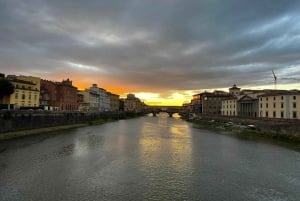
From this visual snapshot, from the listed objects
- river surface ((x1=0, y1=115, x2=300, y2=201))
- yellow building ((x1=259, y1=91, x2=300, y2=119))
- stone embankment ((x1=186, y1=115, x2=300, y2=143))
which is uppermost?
yellow building ((x1=259, y1=91, x2=300, y2=119))

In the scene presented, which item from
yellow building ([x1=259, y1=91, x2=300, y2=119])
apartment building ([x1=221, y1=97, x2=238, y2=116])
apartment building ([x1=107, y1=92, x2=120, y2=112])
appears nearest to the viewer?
yellow building ([x1=259, y1=91, x2=300, y2=119])

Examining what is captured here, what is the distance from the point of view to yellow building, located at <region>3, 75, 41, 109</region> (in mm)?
64062

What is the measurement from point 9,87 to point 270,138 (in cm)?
5406

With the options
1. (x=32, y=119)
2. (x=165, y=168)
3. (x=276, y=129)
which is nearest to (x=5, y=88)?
(x=32, y=119)

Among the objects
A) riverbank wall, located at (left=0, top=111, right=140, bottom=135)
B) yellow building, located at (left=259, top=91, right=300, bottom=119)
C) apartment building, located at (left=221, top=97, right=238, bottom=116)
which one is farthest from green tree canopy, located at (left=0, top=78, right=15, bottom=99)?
apartment building, located at (left=221, top=97, right=238, bottom=116)

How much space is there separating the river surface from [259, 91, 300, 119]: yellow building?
34.3 metres

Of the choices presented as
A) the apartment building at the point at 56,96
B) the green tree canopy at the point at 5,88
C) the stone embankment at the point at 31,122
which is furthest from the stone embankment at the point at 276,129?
the apartment building at the point at 56,96

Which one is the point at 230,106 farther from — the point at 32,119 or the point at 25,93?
the point at 32,119

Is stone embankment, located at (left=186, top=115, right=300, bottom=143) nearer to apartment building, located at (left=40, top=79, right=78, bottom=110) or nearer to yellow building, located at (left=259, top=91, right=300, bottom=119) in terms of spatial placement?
yellow building, located at (left=259, top=91, right=300, bottom=119)

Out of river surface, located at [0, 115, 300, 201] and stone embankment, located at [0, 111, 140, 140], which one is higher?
stone embankment, located at [0, 111, 140, 140]

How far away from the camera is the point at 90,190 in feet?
60.5

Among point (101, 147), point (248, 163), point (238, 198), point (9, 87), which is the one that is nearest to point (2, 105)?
point (9, 87)

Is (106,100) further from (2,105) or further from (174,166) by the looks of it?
(174,166)

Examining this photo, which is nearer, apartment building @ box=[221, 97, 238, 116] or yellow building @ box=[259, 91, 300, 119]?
yellow building @ box=[259, 91, 300, 119]
